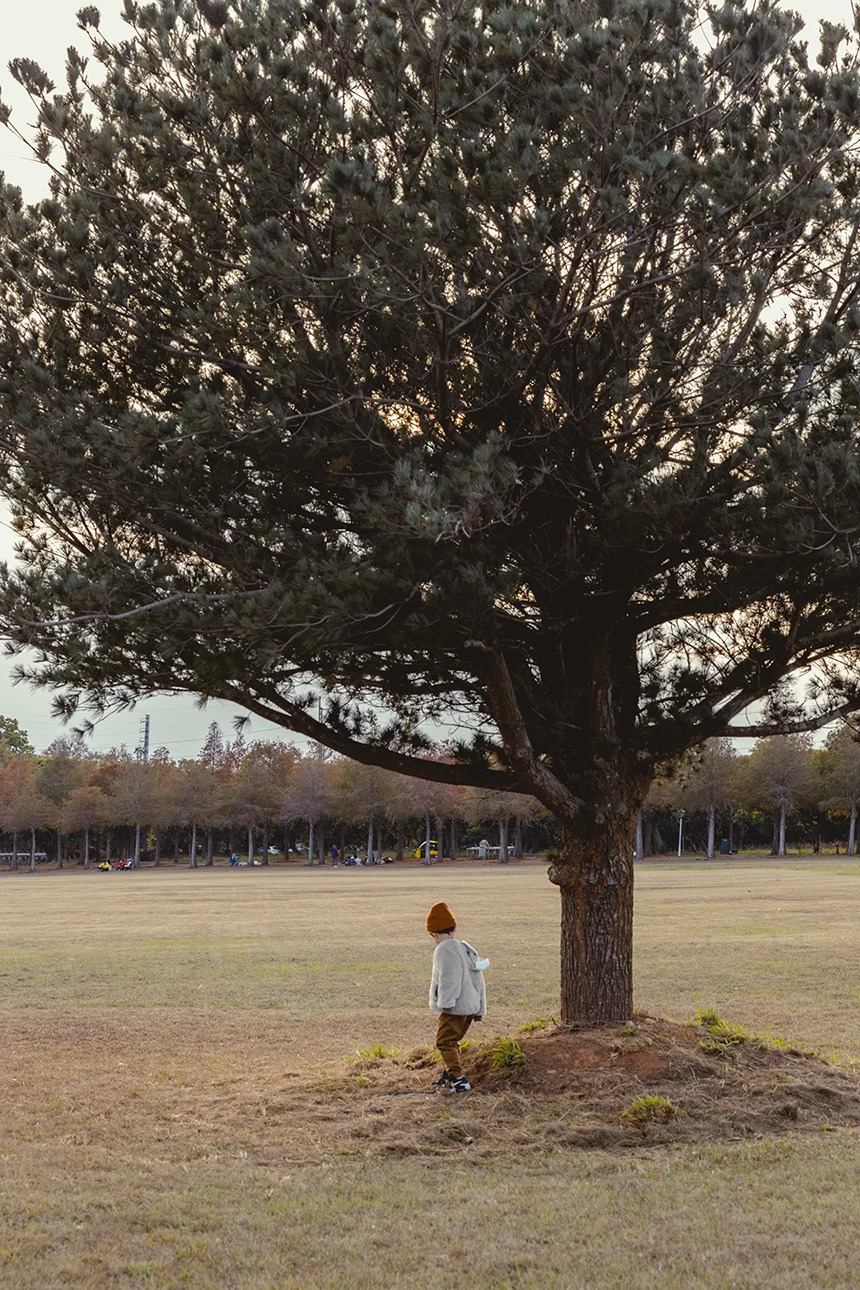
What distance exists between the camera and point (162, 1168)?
6.95 meters

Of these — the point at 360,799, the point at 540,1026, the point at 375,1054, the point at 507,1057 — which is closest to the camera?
the point at 507,1057

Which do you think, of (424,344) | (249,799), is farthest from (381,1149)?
(249,799)

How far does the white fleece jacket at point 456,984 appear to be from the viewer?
890 cm

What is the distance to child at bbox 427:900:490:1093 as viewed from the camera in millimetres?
8797

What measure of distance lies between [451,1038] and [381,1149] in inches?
61.3

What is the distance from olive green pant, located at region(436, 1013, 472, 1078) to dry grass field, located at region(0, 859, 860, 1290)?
0.91 feet

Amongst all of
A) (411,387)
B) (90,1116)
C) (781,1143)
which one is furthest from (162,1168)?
(411,387)

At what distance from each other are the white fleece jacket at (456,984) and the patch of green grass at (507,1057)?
370 millimetres

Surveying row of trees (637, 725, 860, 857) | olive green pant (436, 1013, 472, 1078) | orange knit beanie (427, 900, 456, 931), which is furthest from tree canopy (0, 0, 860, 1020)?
row of trees (637, 725, 860, 857)

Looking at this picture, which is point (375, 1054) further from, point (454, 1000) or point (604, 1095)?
point (604, 1095)

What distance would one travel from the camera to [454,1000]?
888 cm

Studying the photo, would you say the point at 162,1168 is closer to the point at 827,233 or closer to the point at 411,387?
the point at 411,387

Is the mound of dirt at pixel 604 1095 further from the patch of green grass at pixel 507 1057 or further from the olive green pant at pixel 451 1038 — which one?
the olive green pant at pixel 451 1038

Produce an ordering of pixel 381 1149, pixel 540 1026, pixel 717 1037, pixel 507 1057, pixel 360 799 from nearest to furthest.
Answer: pixel 381 1149 → pixel 507 1057 → pixel 717 1037 → pixel 540 1026 → pixel 360 799
